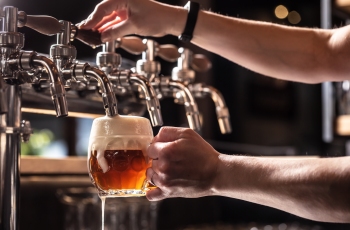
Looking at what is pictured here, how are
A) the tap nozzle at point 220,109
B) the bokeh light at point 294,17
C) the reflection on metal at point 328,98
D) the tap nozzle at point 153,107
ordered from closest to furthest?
the tap nozzle at point 153,107, the tap nozzle at point 220,109, the reflection on metal at point 328,98, the bokeh light at point 294,17

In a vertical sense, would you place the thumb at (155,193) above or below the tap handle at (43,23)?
→ below

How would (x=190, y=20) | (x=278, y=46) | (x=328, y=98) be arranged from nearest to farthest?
(x=190, y=20) → (x=278, y=46) → (x=328, y=98)

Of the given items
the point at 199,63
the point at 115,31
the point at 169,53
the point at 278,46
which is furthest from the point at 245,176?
the point at 278,46

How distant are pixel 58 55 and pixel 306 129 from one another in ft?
9.21

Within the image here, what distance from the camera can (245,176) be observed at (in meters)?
1.09

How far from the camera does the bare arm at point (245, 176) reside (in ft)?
3.41

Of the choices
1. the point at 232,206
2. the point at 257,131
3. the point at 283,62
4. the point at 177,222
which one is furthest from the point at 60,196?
the point at 257,131

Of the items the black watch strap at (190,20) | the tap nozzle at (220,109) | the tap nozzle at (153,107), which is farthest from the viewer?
the black watch strap at (190,20)

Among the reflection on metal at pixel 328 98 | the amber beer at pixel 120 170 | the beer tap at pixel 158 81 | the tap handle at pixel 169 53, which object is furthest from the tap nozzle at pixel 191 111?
the reflection on metal at pixel 328 98

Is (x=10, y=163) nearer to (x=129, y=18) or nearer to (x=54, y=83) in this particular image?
(x=54, y=83)

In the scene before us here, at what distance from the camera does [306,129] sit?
3.75 m

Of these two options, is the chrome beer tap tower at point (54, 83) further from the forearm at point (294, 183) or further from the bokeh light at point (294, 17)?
the bokeh light at point (294, 17)

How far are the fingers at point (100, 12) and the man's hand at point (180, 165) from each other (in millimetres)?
311

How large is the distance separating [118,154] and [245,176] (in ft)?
0.72
